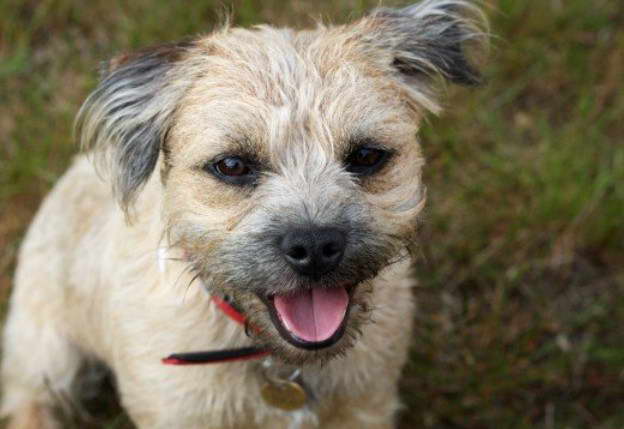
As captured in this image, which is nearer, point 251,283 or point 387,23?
point 251,283

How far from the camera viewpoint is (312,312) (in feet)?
8.71

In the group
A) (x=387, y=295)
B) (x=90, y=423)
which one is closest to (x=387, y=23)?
(x=387, y=295)

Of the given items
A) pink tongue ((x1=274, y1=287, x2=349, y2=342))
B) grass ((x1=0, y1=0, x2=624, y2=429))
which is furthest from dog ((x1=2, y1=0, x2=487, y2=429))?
grass ((x1=0, y1=0, x2=624, y2=429))

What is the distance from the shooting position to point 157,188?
9.95 feet

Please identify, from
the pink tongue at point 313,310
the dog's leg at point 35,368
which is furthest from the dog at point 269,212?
the dog's leg at point 35,368

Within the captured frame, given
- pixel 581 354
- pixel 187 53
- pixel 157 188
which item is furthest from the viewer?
pixel 581 354

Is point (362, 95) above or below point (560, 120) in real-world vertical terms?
above

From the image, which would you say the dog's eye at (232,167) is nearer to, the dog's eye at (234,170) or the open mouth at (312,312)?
the dog's eye at (234,170)

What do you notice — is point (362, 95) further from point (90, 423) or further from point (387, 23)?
point (90, 423)

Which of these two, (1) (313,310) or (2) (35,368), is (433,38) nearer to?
(1) (313,310)

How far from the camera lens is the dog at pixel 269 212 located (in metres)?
2.57

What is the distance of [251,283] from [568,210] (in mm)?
2358

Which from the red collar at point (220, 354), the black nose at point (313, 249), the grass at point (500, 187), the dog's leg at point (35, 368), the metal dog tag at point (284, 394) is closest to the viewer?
the black nose at point (313, 249)

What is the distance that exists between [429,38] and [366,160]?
0.55 meters
